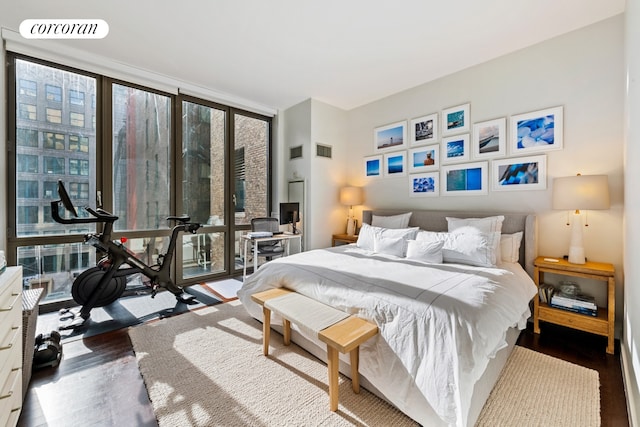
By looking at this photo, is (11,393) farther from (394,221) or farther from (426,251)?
(394,221)

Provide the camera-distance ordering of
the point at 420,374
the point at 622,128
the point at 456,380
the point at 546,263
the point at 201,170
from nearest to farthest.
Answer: the point at 456,380 < the point at 420,374 < the point at 622,128 < the point at 546,263 < the point at 201,170

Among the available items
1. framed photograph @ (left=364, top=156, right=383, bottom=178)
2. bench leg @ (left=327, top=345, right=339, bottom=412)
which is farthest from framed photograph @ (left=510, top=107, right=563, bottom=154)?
bench leg @ (left=327, top=345, right=339, bottom=412)

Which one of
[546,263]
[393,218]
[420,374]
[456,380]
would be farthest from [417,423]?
[393,218]

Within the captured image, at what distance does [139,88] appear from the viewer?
3502mm

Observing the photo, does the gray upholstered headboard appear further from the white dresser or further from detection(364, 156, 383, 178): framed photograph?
the white dresser

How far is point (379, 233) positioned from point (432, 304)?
1742 mm

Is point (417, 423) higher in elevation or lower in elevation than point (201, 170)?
lower

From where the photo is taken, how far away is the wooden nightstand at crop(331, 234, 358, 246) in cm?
426

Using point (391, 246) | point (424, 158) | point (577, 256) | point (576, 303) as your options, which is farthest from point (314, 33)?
point (576, 303)

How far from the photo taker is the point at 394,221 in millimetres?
3672

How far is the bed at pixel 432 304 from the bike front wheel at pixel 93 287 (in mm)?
1371

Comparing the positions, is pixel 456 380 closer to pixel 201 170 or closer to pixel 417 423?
pixel 417 423

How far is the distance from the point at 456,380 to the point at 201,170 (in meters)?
3.97

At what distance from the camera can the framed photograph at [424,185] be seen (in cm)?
359
